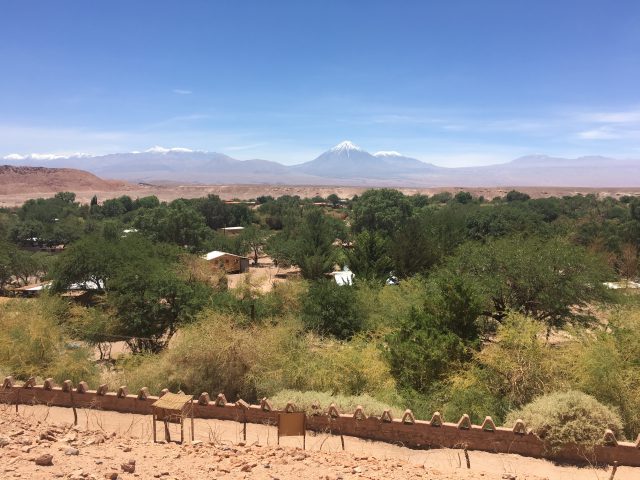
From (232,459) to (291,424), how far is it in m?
2.03

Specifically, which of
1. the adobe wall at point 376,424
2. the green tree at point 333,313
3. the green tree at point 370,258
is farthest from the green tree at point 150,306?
the green tree at point 370,258

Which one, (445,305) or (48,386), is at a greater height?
(445,305)

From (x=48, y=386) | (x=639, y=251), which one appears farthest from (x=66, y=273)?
(x=639, y=251)

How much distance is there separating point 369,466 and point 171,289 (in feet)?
52.4

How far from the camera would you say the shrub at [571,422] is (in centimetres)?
1105

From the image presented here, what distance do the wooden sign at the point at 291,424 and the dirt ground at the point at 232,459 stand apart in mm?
731

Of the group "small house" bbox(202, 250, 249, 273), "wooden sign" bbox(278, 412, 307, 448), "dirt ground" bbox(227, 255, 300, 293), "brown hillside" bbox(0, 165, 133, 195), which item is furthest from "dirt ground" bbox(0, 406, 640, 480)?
"brown hillside" bbox(0, 165, 133, 195)

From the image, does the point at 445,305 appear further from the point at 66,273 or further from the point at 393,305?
the point at 66,273

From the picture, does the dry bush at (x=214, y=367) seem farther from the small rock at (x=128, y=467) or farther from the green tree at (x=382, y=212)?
the green tree at (x=382, y=212)

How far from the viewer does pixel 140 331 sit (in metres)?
22.7

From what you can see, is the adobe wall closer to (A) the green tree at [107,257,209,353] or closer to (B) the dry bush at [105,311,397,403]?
(B) the dry bush at [105,311,397,403]

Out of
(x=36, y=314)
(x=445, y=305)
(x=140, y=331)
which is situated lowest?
(x=140, y=331)

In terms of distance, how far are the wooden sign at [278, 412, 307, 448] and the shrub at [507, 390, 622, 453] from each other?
18.1ft

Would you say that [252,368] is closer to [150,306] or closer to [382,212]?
[150,306]
